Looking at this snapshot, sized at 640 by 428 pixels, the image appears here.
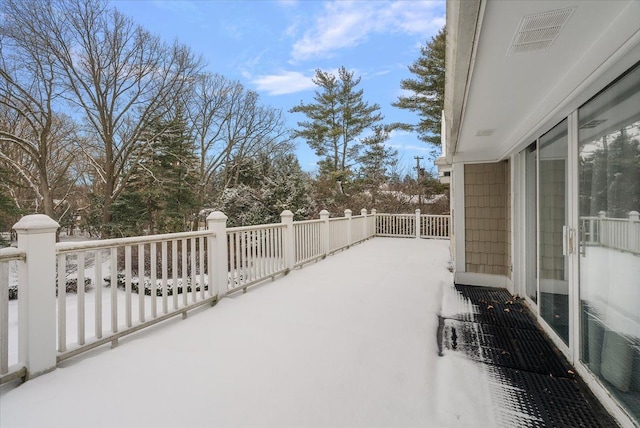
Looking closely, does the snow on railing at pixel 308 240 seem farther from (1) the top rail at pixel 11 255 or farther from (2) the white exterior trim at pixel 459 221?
(1) the top rail at pixel 11 255

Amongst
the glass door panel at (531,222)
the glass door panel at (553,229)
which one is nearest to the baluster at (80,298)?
the glass door panel at (553,229)

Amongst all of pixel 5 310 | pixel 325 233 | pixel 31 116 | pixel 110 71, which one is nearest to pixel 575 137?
pixel 5 310

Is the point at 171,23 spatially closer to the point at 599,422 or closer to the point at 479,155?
the point at 479,155

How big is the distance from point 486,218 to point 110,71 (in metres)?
12.0

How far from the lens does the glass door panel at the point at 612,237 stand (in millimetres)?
1603

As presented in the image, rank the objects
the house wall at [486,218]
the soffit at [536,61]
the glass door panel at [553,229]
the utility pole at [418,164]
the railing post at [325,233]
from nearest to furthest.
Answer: the soffit at [536,61] < the glass door panel at [553,229] < the house wall at [486,218] < the railing post at [325,233] < the utility pole at [418,164]

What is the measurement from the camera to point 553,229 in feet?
9.14

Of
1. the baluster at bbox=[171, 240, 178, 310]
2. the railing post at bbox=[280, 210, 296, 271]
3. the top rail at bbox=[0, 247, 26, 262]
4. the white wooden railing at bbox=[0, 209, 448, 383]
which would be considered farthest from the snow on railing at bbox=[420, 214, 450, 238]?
the top rail at bbox=[0, 247, 26, 262]

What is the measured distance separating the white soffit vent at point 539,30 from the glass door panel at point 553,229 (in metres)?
1.13

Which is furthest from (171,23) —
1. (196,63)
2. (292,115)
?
(292,115)

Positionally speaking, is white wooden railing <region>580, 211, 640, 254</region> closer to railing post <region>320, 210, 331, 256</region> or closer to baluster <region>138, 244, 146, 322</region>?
baluster <region>138, 244, 146, 322</region>

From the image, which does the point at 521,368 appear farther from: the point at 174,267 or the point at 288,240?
the point at 288,240

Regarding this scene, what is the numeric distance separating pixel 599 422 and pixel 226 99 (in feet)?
54.3

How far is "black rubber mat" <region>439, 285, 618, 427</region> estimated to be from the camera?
1776mm
